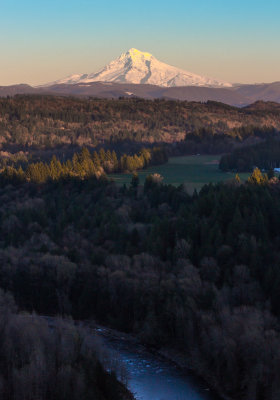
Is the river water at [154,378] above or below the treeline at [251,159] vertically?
below

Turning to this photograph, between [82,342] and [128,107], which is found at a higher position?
[128,107]

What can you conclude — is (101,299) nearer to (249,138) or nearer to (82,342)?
(82,342)

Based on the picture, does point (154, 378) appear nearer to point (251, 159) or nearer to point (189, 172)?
point (189, 172)

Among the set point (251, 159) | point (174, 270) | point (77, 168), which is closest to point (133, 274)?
Result: point (174, 270)

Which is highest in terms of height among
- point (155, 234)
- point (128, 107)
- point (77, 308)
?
point (128, 107)

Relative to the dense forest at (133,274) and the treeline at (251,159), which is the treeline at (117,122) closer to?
the treeline at (251,159)

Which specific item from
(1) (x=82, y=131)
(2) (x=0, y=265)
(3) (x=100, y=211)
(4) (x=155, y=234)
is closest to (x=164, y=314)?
(4) (x=155, y=234)

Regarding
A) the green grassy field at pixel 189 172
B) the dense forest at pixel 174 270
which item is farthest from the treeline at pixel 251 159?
the dense forest at pixel 174 270
